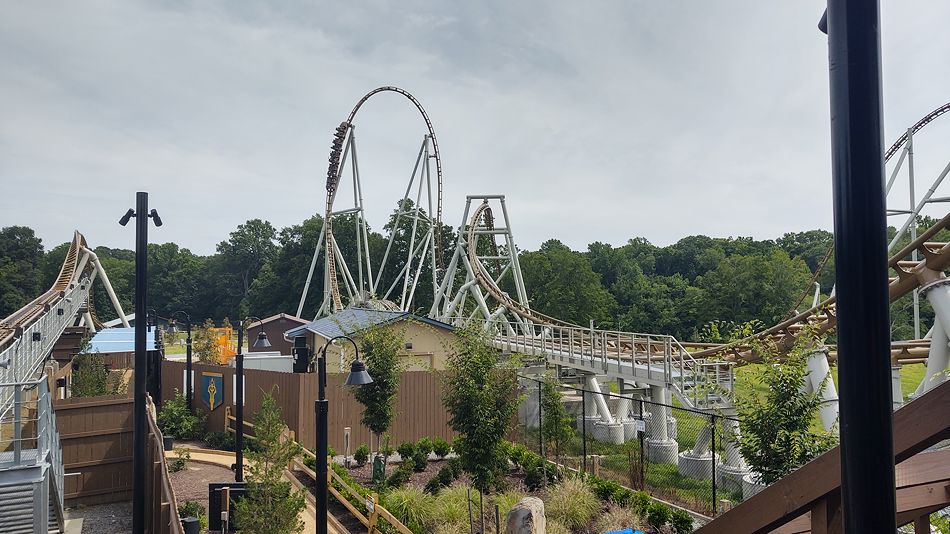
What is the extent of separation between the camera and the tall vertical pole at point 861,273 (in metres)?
1.54

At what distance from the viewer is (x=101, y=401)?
1380cm

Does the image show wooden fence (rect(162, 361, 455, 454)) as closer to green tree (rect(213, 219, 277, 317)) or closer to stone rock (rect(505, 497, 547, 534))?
stone rock (rect(505, 497, 547, 534))

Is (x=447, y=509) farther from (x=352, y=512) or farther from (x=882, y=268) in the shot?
(x=882, y=268)

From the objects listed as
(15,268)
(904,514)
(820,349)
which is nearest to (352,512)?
(820,349)

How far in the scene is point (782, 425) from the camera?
8133 millimetres

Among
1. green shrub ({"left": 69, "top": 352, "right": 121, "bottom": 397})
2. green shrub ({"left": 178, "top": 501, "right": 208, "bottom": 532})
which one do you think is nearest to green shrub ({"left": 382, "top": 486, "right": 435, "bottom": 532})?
green shrub ({"left": 178, "top": 501, "right": 208, "bottom": 532})

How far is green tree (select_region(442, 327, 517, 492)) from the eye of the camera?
11.2m

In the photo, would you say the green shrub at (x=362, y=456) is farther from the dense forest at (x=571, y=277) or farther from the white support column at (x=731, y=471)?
the dense forest at (x=571, y=277)

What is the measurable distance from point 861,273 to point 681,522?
32.5 ft

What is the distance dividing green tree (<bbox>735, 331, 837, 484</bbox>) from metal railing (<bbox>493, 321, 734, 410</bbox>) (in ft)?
8.46

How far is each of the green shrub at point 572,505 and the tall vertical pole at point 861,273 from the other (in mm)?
9981

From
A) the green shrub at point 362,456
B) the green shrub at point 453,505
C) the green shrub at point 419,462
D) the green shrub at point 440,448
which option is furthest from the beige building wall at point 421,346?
the green shrub at point 453,505

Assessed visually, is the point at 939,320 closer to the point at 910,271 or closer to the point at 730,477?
the point at 910,271

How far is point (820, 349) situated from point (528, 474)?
19.8 feet
